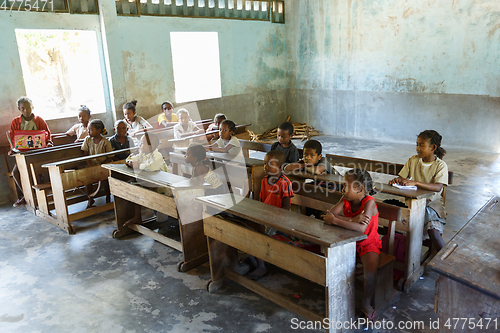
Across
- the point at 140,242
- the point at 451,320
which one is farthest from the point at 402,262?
the point at 140,242

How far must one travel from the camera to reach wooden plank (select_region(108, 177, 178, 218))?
3.57 m

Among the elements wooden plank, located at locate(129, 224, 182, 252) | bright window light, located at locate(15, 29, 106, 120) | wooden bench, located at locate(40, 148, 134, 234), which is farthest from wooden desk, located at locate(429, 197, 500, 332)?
bright window light, located at locate(15, 29, 106, 120)

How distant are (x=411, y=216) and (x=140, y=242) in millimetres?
2849

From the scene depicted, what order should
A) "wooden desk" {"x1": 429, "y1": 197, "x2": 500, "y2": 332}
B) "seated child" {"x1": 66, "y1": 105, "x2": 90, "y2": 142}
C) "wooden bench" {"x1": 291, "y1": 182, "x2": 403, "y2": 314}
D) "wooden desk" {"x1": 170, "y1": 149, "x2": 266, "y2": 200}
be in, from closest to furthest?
"wooden desk" {"x1": 429, "y1": 197, "x2": 500, "y2": 332} < "wooden bench" {"x1": 291, "y1": 182, "x2": 403, "y2": 314} < "wooden desk" {"x1": 170, "y1": 149, "x2": 266, "y2": 200} < "seated child" {"x1": 66, "y1": 105, "x2": 90, "y2": 142}

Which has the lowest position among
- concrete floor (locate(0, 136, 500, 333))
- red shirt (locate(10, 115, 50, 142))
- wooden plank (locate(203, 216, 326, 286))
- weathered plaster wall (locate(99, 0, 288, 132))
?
concrete floor (locate(0, 136, 500, 333))

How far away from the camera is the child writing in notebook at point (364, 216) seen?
2.47 m

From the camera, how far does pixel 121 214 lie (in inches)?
173

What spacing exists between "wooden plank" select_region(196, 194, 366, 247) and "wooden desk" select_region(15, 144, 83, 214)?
312 cm

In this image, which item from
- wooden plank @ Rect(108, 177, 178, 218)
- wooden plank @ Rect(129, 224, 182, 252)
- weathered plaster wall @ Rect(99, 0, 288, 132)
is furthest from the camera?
weathered plaster wall @ Rect(99, 0, 288, 132)

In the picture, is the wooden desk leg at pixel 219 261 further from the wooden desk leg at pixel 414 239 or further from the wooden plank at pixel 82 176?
the wooden plank at pixel 82 176

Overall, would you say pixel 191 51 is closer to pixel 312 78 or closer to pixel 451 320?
pixel 312 78

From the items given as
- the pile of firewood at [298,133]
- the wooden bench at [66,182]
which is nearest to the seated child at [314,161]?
the wooden bench at [66,182]

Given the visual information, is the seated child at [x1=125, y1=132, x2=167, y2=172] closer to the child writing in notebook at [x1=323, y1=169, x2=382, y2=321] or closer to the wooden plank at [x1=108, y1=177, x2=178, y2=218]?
the wooden plank at [x1=108, y1=177, x2=178, y2=218]

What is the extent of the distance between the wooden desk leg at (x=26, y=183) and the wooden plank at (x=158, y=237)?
189cm
